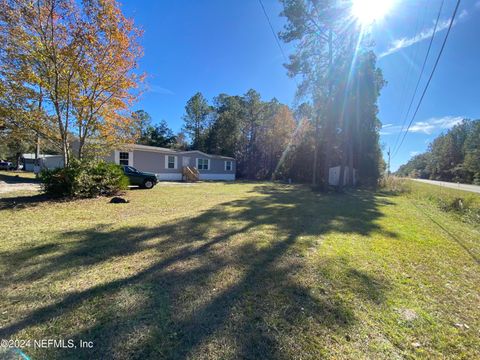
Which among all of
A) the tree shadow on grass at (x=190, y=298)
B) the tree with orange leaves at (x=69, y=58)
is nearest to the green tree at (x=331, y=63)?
the tree with orange leaves at (x=69, y=58)

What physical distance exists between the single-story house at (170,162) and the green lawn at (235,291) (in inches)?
459

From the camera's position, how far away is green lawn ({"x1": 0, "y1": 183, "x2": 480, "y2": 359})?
1937mm

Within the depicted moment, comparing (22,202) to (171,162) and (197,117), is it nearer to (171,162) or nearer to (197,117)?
(171,162)

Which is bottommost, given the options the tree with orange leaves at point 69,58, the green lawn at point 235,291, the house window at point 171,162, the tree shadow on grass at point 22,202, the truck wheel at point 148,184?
the green lawn at point 235,291

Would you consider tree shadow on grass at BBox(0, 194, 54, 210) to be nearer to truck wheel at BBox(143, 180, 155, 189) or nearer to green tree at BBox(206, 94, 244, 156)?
truck wheel at BBox(143, 180, 155, 189)

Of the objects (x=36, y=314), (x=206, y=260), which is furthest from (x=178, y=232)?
(x=36, y=314)

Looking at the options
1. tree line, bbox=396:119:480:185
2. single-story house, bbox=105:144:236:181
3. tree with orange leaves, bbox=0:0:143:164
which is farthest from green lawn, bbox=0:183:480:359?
tree line, bbox=396:119:480:185

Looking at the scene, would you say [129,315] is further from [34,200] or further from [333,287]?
[34,200]

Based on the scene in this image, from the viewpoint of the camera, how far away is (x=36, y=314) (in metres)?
2.16

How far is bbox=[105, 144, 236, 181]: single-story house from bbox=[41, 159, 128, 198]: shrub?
5262 mm

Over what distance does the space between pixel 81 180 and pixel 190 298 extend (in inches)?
307

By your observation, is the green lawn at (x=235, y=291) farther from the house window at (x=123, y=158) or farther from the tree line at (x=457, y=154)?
the tree line at (x=457, y=154)

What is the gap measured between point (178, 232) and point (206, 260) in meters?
1.58

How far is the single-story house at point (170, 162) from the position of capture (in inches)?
685
